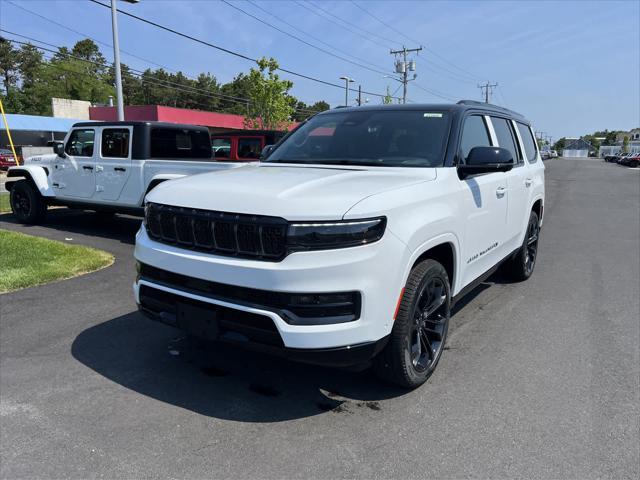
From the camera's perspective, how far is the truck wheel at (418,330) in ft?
10.0

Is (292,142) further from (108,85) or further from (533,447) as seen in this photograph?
(108,85)

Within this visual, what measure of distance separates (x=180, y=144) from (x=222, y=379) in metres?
6.70

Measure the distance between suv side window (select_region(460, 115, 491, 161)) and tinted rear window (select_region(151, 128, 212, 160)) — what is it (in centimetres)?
606

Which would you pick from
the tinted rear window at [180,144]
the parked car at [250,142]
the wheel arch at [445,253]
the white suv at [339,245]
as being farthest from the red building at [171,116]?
the wheel arch at [445,253]

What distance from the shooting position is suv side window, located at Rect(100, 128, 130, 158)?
8.61 meters

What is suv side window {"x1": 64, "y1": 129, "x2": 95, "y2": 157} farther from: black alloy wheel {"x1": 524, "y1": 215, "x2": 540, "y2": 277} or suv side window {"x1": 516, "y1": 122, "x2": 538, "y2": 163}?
black alloy wheel {"x1": 524, "y1": 215, "x2": 540, "y2": 277}

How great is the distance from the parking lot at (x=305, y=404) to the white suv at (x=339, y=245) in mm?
447

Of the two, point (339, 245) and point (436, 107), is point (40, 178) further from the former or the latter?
point (339, 245)

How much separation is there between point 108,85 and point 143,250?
3695 inches

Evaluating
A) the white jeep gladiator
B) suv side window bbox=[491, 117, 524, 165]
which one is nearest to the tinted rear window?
the white jeep gladiator

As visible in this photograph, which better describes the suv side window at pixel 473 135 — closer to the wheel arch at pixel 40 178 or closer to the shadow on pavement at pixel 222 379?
the shadow on pavement at pixel 222 379

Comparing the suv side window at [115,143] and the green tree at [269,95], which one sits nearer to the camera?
the suv side window at [115,143]

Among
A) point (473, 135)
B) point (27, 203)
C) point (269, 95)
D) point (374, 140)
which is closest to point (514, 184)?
point (473, 135)

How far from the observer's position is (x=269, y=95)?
3020cm
